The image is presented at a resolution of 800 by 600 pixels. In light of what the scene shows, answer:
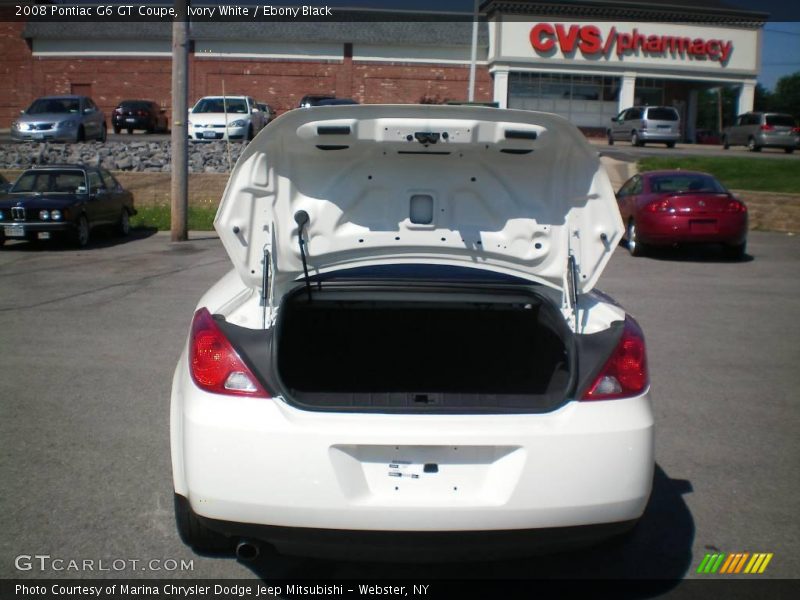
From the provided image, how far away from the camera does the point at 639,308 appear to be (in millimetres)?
10070

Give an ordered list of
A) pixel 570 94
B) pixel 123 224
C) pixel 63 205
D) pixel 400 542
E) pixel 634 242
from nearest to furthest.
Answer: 1. pixel 400 542
2. pixel 634 242
3. pixel 63 205
4. pixel 123 224
5. pixel 570 94

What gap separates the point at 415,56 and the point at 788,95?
7008 cm

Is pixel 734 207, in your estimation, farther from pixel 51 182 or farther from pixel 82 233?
pixel 51 182

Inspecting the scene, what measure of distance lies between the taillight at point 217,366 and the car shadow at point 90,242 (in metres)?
13.4

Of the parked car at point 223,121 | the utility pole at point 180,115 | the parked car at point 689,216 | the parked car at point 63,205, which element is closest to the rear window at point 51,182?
the parked car at point 63,205

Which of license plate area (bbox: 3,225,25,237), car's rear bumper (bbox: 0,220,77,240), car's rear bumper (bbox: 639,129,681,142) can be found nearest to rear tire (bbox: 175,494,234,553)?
car's rear bumper (bbox: 0,220,77,240)

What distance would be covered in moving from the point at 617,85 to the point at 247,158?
43169 millimetres

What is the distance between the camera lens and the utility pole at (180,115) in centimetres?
1563

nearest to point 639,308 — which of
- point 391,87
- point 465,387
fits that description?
point 465,387

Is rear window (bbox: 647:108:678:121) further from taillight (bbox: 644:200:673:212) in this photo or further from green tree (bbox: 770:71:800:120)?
green tree (bbox: 770:71:800:120)

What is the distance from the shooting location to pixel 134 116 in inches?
1447

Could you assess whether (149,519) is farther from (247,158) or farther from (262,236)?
(247,158)

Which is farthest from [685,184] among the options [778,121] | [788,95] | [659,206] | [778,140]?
[788,95]

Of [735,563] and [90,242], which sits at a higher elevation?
[90,242]
